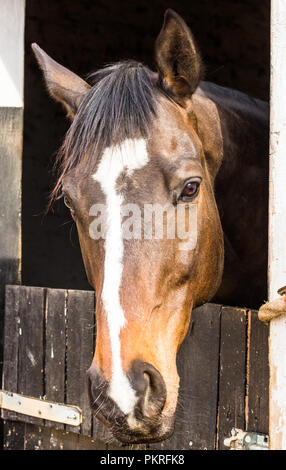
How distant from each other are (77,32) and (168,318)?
3.66 m

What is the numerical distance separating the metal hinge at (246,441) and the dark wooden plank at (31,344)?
964mm

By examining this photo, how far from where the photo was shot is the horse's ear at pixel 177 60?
1625 millimetres

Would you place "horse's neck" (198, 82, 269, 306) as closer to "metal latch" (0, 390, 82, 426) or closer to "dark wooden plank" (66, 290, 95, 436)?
"dark wooden plank" (66, 290, 95, 436)

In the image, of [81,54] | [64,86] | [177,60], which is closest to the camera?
[177,60]

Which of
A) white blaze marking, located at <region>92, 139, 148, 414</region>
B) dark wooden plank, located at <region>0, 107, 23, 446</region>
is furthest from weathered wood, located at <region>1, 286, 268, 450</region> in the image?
white blaze marking, located at <region>92, 139, 148, 414</region>

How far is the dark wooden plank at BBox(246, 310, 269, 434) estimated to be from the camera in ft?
5.54

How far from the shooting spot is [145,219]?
1.48m

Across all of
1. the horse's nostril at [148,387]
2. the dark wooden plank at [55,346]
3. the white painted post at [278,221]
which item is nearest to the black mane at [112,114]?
the white painted post at [278,221]

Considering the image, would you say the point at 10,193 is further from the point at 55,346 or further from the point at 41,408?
the point at 41,408

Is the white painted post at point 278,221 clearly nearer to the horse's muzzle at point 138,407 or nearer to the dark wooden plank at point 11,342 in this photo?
the horse's muzzle at point 138,407

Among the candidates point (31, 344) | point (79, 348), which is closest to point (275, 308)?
point (79, 348)

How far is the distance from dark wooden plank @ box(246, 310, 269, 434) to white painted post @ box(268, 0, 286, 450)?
19 cm

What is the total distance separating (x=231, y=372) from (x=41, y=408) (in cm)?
98

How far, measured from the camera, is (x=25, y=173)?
4.64 meters
